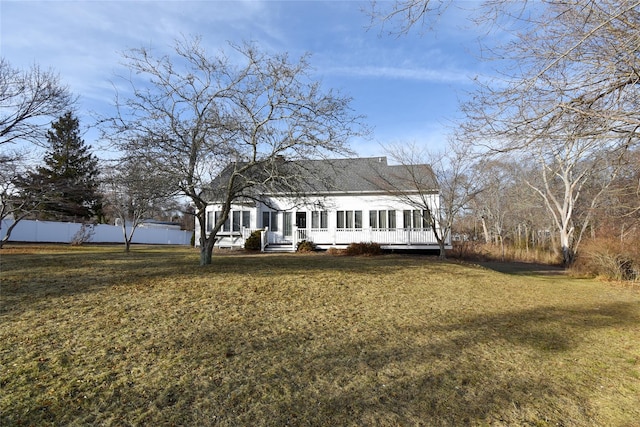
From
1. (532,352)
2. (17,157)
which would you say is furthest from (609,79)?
(17,157)

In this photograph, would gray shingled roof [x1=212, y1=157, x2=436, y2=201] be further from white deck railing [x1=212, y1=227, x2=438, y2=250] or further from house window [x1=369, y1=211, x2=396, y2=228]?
white deck railing [x1=212, y1=227, x2=438, y2=250]

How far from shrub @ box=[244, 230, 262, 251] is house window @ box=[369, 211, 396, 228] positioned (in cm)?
667

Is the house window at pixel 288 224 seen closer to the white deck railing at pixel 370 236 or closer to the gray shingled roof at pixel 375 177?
the white deck railing at pixel 370 236

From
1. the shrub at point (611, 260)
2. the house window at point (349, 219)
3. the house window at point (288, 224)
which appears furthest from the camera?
the house window at point (288, 224)

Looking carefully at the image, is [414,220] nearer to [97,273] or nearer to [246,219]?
[246,219]

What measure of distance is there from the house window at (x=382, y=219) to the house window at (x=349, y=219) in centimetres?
72

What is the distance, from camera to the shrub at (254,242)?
20.7 meters

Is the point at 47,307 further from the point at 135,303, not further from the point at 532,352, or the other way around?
the point at 532,352

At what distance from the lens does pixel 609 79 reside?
594 centimetres

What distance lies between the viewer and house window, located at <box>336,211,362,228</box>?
22.6 m

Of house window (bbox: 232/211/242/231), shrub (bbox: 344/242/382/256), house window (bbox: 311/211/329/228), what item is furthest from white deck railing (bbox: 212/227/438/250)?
shrub (bbox: 344/242/382/256)

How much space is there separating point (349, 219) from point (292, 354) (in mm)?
17988

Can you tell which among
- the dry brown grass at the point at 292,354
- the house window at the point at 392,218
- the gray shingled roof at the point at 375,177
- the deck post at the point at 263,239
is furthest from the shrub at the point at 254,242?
the dry brown grass at the point at 292,354

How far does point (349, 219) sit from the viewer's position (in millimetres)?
22797
